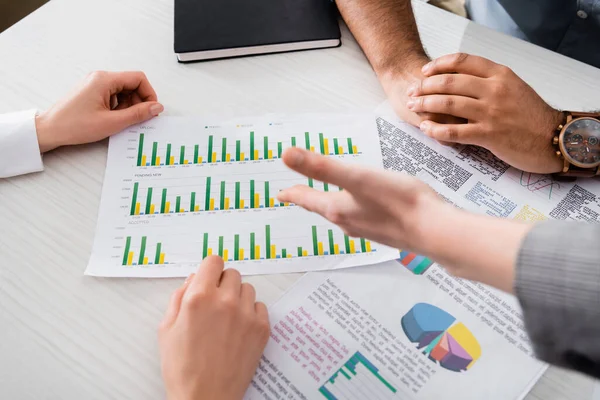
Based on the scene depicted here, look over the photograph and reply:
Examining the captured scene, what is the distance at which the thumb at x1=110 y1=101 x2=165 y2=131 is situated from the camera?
75 cm

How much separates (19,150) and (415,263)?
559mm

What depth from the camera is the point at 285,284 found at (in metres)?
0.63

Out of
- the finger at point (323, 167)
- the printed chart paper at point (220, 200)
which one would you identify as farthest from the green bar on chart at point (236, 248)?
the finger at point (323, 167)

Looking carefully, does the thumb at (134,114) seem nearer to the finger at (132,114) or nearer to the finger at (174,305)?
the finger at (132,114)

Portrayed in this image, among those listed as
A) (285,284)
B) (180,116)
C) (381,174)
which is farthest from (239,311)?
(180,116)

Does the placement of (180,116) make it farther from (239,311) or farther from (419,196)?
(419,196)

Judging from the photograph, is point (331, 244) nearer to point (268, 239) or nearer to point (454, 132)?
point (268, 239)

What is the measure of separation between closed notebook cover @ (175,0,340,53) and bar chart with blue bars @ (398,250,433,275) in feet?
1.33

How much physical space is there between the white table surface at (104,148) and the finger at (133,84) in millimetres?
27

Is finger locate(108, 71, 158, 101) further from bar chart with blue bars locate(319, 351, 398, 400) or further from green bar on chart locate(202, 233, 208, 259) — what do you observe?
bar chart with blue bars locate(319, 351, 398, 400)

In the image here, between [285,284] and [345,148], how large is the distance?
223mm

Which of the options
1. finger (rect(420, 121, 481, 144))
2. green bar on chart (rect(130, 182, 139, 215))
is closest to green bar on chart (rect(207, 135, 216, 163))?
green bar on chart (rect(130, 182, 139, 215))

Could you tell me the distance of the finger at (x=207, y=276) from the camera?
592 mm

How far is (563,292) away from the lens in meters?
0.38
